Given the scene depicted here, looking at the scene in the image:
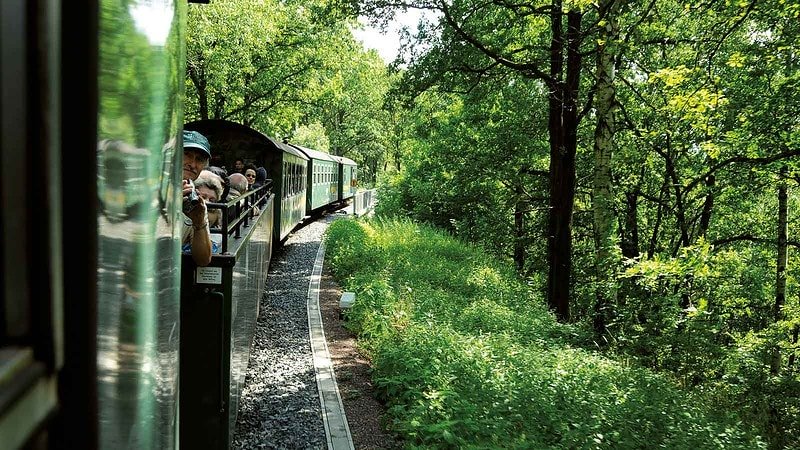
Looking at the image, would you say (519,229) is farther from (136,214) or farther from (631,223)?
(136,214)

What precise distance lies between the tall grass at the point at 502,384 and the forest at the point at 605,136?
64.3 inches

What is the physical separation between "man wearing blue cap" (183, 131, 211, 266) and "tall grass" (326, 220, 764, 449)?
2625 mm

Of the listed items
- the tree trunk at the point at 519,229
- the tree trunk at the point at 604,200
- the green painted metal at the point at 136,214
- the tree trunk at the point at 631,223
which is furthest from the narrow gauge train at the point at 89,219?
the tree trunk at the point at 631,223

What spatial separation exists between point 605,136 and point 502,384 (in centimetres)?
688

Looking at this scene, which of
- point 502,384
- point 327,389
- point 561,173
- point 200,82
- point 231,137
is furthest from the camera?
point 200,82

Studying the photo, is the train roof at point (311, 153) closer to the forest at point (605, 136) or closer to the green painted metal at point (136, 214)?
the forest at point (605, 136)

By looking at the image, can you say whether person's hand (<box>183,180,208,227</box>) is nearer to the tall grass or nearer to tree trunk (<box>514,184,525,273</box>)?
the tall grass

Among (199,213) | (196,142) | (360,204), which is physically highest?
(196,142)

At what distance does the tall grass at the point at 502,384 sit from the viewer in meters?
5.34

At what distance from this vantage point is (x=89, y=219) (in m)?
0.66

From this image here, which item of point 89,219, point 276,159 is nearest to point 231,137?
point 276,159

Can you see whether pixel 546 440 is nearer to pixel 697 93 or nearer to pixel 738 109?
pixel 697 93

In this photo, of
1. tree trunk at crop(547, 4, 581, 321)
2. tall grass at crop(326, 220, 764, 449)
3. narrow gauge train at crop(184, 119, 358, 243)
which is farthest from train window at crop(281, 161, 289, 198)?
tree trunk at crop(547, 4, 581, 321)

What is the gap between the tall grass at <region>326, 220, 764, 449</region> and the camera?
17.5ft
